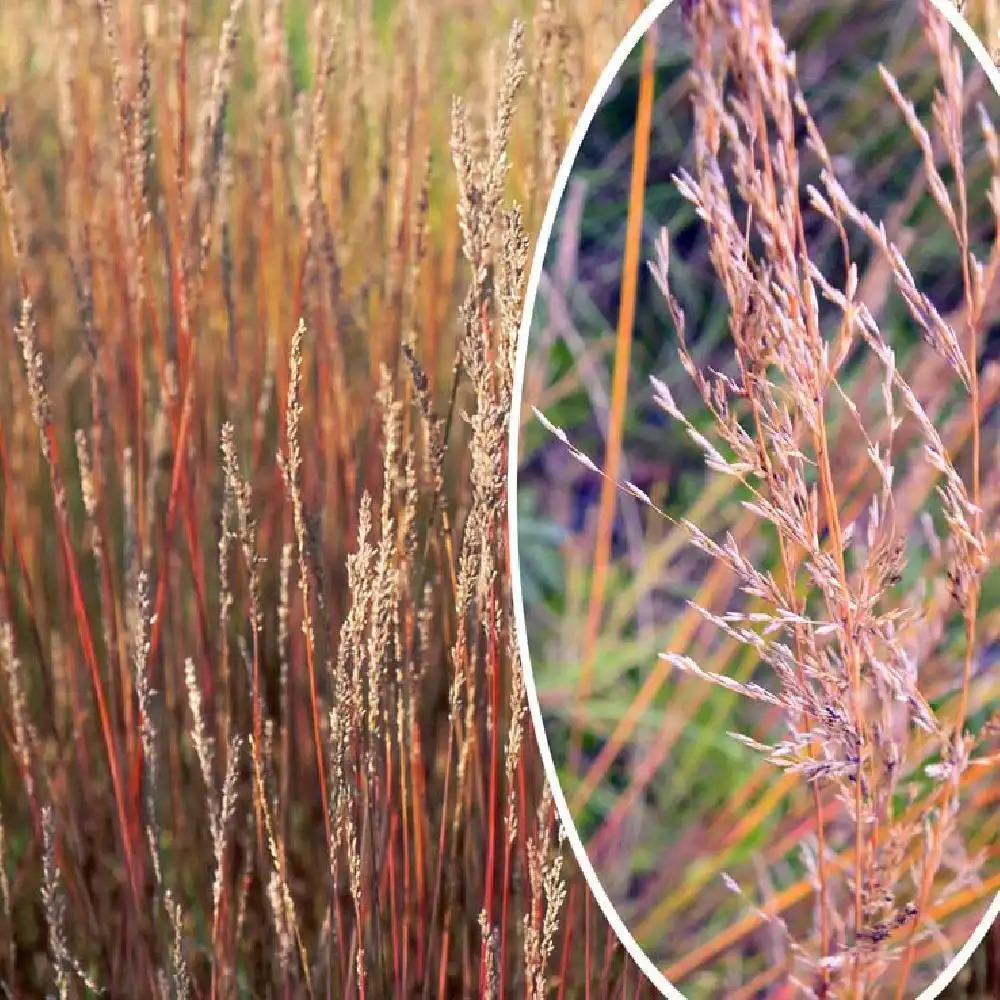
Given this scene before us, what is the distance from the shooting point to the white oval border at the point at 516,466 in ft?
2.43

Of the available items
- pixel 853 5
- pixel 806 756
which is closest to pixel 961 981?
pixel 806 756

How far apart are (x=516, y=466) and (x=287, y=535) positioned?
272 mm

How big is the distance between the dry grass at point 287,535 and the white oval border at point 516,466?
0.02 meters

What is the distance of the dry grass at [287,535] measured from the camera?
73 centimetres

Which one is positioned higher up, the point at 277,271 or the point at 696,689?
the point at 277,271

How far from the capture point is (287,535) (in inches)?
37.6

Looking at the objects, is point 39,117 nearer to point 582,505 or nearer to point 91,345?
point 91,345

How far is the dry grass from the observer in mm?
731

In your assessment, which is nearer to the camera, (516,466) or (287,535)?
(516,466)

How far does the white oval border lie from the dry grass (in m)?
0.02

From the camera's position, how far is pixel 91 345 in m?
0.86

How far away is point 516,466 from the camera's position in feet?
2.54

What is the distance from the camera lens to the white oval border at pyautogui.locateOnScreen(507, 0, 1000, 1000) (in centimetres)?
74

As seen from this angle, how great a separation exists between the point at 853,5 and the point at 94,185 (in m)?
0.67
